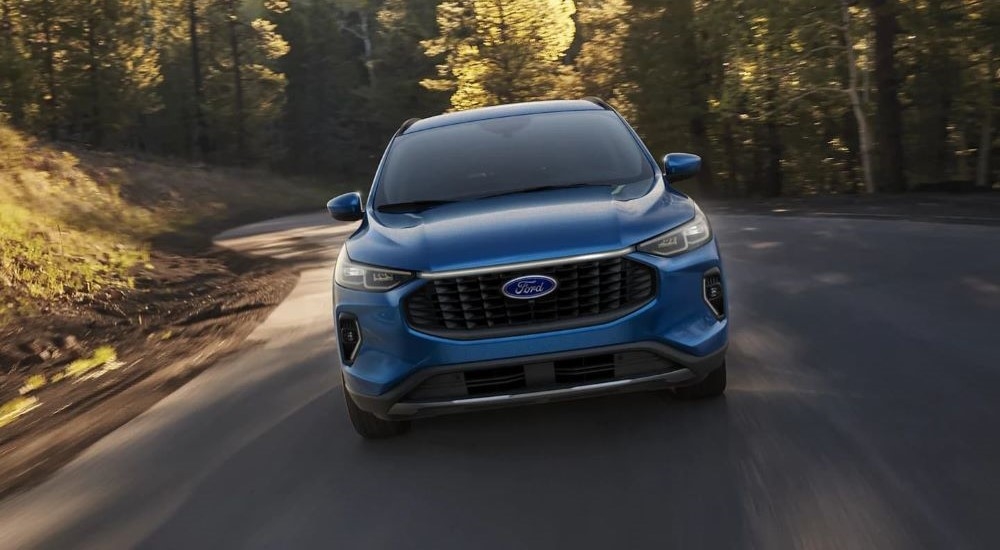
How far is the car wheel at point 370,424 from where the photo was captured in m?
5.23

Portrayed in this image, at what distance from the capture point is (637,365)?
4758 mm

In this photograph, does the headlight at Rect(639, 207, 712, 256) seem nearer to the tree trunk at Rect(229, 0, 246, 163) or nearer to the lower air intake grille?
the lower air intake grille

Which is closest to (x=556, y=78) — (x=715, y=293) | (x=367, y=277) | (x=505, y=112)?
(x=505, y=112)

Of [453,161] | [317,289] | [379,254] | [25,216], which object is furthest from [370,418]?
[25,216]

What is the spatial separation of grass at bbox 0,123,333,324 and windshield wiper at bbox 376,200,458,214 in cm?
684

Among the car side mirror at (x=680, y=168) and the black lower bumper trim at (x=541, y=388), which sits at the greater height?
the car side mirror at (x=680, y=168)

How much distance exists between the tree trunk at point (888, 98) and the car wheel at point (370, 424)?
21406mm

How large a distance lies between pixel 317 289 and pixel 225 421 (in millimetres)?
6796

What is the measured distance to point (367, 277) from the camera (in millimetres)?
5008

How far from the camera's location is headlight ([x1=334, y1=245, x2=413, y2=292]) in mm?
4859

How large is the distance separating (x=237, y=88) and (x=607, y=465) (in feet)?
197

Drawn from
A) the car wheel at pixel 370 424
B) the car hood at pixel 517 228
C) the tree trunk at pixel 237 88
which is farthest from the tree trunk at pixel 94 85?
the car wheel at pixel 370 424

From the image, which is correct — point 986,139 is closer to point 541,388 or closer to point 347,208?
point 347,208

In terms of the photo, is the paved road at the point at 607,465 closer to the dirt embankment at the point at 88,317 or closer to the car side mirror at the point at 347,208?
the dirt embankment at the point at 88,317
